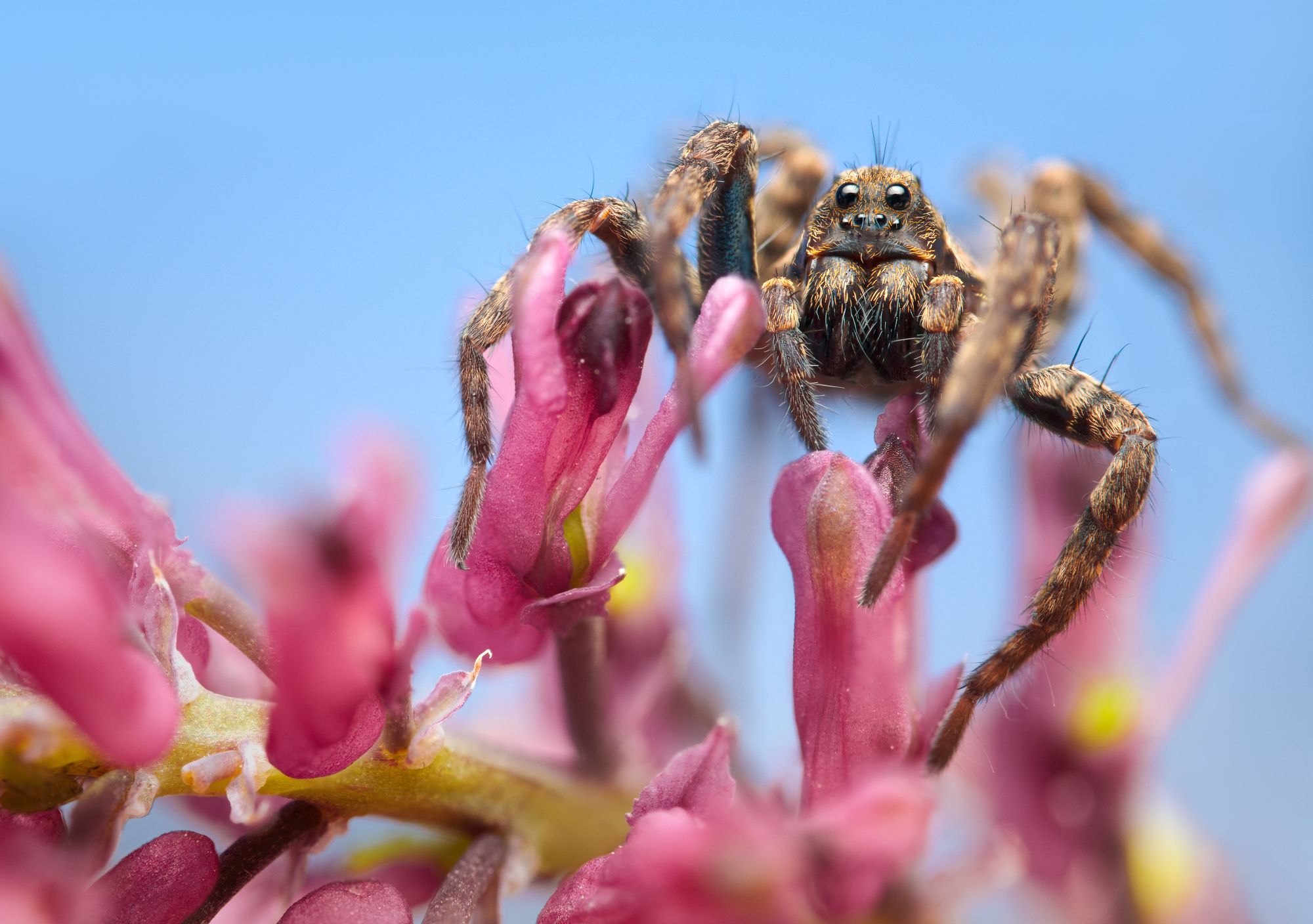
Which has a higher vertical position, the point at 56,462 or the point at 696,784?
the point at 56,462

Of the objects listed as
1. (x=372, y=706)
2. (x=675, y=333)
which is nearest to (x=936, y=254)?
(x=675, y=333)

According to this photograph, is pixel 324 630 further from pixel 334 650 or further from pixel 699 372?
pixel 699 372

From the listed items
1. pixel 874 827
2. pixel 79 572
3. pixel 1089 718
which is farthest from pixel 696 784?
pixel 1089 718

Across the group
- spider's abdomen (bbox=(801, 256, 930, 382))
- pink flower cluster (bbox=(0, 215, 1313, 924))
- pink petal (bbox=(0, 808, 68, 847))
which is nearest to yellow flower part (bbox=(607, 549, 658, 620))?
pink flower cluster (bbox=(0, 215, 1313, 924))

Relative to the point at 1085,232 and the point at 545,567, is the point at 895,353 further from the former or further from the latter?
the point at 1085,232

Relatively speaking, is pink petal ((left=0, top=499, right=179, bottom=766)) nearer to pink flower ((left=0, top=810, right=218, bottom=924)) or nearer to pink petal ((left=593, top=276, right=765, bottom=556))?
pink flower ((left=0, top=810, right=218, bottom=924))

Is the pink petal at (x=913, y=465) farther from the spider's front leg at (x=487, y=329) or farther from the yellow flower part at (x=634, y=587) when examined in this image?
the yellow flower part at (x=634, y=587)

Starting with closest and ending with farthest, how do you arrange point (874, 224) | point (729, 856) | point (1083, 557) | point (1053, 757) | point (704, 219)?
1. point (729, 856)
2. point (1083, 557)
3. point (874, 224)
4. point (704, 219)
5. point (1053, 757)
